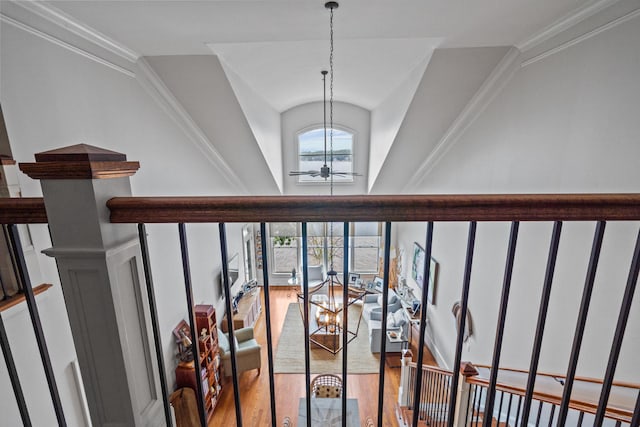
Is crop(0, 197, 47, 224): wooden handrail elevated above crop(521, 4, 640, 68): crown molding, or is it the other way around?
crop(521, 4, 640, 68): crown molding

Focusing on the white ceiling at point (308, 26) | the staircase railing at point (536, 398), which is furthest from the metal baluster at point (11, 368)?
the white ceiling at point (308, 26)

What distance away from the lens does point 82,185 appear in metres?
0.71

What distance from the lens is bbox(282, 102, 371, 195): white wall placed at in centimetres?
665

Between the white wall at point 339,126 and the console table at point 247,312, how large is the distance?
9.55 feet

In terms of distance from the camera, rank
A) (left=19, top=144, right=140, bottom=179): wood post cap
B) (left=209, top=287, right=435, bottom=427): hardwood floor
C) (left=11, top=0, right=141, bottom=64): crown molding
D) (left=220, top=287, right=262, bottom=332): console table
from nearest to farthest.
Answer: (left=19, top=144, right=140, bottom=179): wood post cap, (left=11, top=0, right=141, bottom=64): crown molding, (left=209, top=287, right=435, bottom=427): hardwood floor, (left=220, top=287, right=262, bottom=332): console table

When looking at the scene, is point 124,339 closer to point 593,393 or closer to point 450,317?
point 593,393

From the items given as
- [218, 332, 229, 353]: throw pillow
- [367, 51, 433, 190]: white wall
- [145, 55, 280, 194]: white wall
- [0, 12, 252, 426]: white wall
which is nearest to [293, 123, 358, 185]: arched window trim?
[367, 51, 433, 190]: white wall

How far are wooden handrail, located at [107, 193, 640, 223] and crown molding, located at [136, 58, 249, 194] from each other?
311 centimetres

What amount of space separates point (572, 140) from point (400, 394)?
3949mm

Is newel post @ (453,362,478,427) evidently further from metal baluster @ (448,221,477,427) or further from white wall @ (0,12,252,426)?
white wall @ (0,12,252,426)

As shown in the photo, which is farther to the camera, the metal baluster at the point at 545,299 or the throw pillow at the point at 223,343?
the throw pillow at the point at 223,343

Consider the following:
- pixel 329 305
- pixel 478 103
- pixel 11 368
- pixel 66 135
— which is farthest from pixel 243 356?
pixel 478 103

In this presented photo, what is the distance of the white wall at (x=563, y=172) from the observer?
2004 mm

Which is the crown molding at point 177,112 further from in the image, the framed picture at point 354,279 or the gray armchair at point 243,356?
the framed picture at point 354,279
